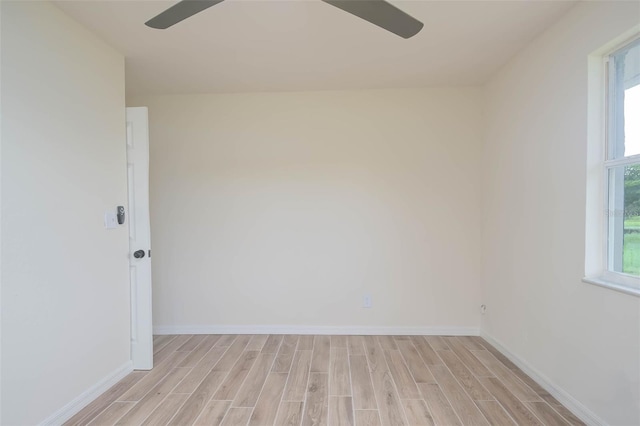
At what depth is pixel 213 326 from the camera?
3.16m

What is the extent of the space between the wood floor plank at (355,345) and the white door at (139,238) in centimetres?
176

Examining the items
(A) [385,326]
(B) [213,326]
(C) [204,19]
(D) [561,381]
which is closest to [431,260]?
(A) [385,326]

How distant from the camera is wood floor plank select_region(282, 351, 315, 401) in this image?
6.75 ft

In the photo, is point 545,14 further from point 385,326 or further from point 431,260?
point 385,326

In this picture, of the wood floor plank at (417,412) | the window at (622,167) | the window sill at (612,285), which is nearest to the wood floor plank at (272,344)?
the wood floor plank at (417,412)

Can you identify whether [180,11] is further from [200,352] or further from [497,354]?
[497,354]

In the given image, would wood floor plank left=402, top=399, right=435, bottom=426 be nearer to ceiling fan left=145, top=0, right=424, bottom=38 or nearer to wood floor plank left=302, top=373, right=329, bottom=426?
wood floor plank left=302, top=373, right=329, bottom=426

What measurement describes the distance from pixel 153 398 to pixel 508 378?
8.67 feet

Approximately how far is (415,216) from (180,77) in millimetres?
2708

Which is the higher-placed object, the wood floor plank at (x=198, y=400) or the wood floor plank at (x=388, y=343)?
the wood floor plank at (x=198, y=400)

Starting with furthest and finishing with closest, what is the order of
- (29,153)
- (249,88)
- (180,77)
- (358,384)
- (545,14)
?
(249,88)
(180,77)
(358,384)
(545,14)
(29,153)

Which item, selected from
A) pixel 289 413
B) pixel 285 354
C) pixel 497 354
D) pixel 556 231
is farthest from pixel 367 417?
pixel 556 231

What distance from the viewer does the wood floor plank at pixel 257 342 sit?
2803 mm

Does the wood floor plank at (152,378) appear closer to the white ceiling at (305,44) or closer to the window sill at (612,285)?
the white ceiling at (305,44)
